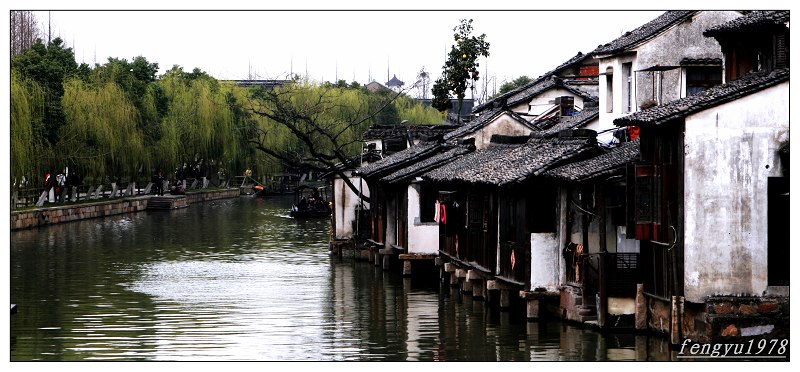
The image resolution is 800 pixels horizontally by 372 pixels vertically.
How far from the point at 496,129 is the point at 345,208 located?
6473 mm

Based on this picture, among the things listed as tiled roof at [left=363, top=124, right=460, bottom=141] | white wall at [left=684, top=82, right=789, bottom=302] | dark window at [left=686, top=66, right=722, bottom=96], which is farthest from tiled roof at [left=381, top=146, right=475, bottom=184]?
tiled roof at [left=363, top=124, right=460, bottom=141]

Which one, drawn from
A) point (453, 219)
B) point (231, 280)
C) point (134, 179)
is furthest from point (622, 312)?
point (134, 179)

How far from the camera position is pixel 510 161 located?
26312 millimetres

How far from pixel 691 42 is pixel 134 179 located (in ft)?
140

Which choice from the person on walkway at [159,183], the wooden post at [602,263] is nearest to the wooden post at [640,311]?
the wooden post at [602,263]

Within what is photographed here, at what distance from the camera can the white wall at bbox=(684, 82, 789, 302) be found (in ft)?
59.2

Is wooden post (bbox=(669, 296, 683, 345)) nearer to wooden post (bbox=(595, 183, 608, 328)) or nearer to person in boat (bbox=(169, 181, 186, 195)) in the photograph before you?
wooden post (bbox=(595, 183, 608, 328))

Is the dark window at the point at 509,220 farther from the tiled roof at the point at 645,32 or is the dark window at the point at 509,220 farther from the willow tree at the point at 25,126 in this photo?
the willow tree at the point at 25,126

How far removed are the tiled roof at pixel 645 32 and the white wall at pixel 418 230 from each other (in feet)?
18.7

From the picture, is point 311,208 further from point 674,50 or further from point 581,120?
point 674,50

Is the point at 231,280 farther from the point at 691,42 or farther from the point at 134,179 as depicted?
the point at 134,179

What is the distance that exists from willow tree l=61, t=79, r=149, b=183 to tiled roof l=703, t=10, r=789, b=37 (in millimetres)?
38047

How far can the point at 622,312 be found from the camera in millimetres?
21062

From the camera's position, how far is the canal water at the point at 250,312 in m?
20.4
